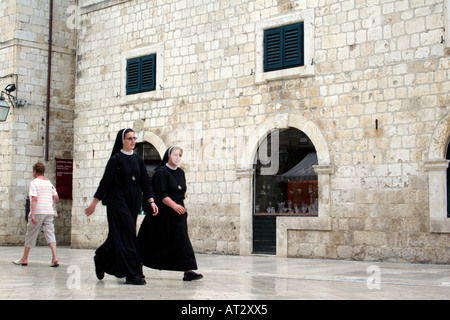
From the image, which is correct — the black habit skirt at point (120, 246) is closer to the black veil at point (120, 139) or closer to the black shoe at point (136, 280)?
the black shoe at point (136, 280)

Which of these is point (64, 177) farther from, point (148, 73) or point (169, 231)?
point (169, 231)

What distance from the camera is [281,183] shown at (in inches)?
540

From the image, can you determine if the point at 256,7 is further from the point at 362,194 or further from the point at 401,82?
the point at 362,194

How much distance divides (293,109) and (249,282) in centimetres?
566

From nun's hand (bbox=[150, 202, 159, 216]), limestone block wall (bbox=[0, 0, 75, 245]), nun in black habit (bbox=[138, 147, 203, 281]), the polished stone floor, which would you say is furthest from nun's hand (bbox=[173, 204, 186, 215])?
limestone block wall (bbox=[0, 0, 75, 245])

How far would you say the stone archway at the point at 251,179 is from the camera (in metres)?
12.8

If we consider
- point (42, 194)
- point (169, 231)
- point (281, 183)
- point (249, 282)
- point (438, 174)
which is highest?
point (438, 174)

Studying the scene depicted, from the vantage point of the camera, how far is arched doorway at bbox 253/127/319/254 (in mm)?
13320

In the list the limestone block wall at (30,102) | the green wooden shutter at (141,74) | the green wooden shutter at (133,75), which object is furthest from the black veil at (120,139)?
the limestone block wall at (30,102)

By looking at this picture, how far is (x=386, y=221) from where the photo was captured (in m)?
12.0

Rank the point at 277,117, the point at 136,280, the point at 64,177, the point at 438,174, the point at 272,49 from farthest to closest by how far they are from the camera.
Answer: the point at 64,177, the point at 272,49, the point at 277,117, the point at 438,174, the point at 136,280

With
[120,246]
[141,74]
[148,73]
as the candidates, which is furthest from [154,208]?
[141,74]

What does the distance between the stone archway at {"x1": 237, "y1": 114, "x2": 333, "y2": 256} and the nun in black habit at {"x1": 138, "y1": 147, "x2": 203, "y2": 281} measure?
→ 4767mm

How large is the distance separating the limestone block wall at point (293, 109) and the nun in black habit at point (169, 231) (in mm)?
4787
